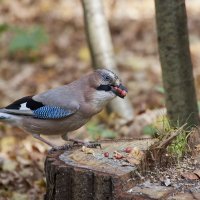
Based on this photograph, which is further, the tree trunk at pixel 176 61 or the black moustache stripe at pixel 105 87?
the tree trunk at pixel 176 61

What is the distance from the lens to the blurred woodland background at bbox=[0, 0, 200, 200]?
7.44m

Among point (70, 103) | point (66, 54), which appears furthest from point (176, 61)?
point (66, 54)

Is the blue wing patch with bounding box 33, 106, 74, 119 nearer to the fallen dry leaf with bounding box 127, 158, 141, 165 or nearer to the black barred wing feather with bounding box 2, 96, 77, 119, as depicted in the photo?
the black barred wing feather with bounding box 2, 96, 77, 119

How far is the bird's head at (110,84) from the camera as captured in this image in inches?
187

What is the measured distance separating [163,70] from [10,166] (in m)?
1.96

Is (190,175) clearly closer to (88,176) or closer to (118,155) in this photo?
(118,155)

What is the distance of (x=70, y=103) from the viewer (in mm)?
4855

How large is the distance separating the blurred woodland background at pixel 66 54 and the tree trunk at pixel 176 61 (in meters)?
1.09

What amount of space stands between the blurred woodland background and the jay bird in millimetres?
1480

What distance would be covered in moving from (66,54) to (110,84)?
19.9 ft

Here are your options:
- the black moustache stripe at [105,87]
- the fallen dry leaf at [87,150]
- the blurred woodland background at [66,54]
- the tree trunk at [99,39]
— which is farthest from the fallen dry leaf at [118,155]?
the tree trunk at [99,39]

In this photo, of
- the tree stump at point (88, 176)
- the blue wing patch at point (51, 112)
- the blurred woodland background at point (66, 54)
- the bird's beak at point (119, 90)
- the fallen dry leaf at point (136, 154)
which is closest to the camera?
the tree stump at point (88, 176)

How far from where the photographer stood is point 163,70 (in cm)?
537

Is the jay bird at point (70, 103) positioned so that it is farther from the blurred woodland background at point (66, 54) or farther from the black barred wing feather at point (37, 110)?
the blurred woodland background at point (66, 54)
